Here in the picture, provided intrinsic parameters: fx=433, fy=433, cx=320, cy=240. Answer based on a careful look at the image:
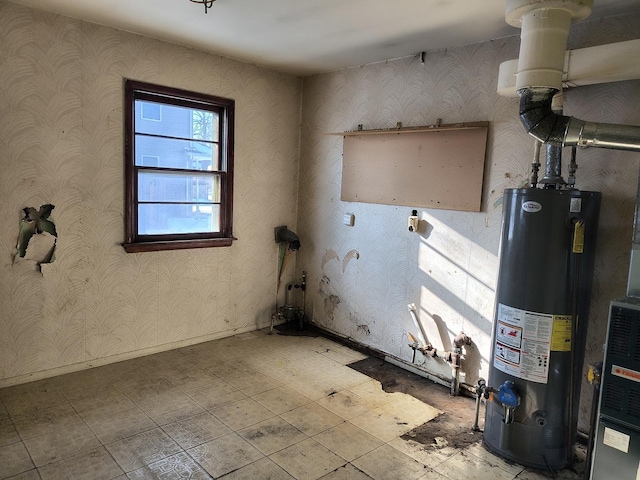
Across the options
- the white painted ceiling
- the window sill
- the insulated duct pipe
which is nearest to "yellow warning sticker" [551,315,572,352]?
the insulated duct pipe

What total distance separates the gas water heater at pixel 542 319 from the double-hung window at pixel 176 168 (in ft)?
8.21

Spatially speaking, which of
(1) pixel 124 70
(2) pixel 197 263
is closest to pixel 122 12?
(1) pixel 124 70

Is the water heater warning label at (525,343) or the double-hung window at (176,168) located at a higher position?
the double-hung window at (176,168)

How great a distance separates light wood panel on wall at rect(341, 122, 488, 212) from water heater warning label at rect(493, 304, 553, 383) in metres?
0.97

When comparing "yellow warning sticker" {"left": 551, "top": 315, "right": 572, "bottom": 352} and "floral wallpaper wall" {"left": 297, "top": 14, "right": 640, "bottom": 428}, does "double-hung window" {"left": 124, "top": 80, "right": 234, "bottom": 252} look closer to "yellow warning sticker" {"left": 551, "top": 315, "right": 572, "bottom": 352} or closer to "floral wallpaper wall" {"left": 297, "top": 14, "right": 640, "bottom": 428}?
"floral wallpaper wall" {"left": 297, "top": 14, "right": 640, "bottom": 428}

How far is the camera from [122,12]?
113 inches

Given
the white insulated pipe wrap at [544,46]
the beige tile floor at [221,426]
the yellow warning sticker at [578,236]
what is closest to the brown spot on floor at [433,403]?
the beige tile floor at [221,426]

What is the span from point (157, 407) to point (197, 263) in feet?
4.46

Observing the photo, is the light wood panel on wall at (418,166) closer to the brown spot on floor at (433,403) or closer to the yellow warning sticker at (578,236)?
the yellow warning sticker at (578,236)

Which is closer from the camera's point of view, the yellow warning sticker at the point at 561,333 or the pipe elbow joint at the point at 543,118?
the pipe elbow joint at the point at 543,118

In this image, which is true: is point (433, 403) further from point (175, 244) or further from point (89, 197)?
point (89, 197)

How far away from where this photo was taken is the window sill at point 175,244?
3.42m

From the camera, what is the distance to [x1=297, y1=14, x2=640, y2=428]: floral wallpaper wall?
99.0 inches

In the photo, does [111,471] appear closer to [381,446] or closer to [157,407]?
Answer: [157,407]
